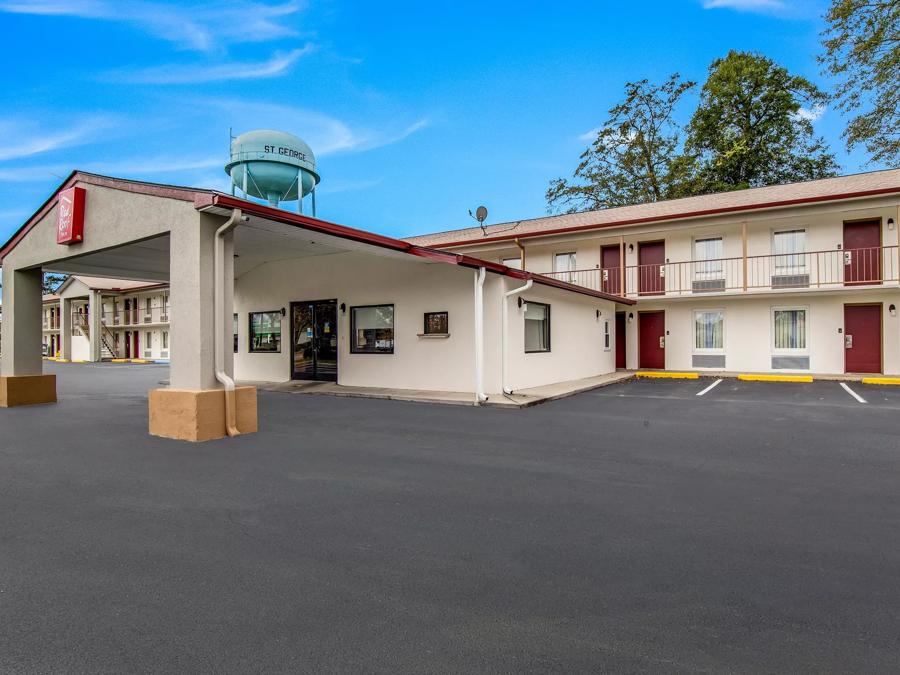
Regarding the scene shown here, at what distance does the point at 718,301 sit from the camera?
16766 millimetres

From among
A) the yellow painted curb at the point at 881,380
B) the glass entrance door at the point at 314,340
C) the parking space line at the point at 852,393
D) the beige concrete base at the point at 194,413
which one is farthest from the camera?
the yellow painted curb at the point at 881,380

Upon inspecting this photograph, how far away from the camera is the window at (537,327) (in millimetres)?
11930

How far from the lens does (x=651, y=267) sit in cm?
1775

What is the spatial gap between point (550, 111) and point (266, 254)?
1675cm

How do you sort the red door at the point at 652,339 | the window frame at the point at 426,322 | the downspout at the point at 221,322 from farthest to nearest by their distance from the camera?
the red door at the point at 652,339 → the window frame at the point at 426,322 → the downspout at the point at 221,322

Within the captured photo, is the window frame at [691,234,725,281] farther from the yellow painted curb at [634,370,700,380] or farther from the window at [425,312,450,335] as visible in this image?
the window at [425,312,450,335]

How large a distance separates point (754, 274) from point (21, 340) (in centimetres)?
1983

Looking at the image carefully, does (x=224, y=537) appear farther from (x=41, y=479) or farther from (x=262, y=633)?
(x=41, y=479)

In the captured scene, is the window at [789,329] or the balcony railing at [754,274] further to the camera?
the window at [789,329]

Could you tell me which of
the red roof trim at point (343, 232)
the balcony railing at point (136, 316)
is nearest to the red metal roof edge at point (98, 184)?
the red roof trim at point (343, 232)

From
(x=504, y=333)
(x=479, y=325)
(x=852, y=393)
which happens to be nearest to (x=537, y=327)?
(x=504, y=333)

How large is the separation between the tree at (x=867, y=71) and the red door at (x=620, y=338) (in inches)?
541

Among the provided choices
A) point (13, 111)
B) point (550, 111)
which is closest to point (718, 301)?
point (550, 111)

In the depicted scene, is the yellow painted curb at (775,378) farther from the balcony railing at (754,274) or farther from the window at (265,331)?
the window at (265,331)
